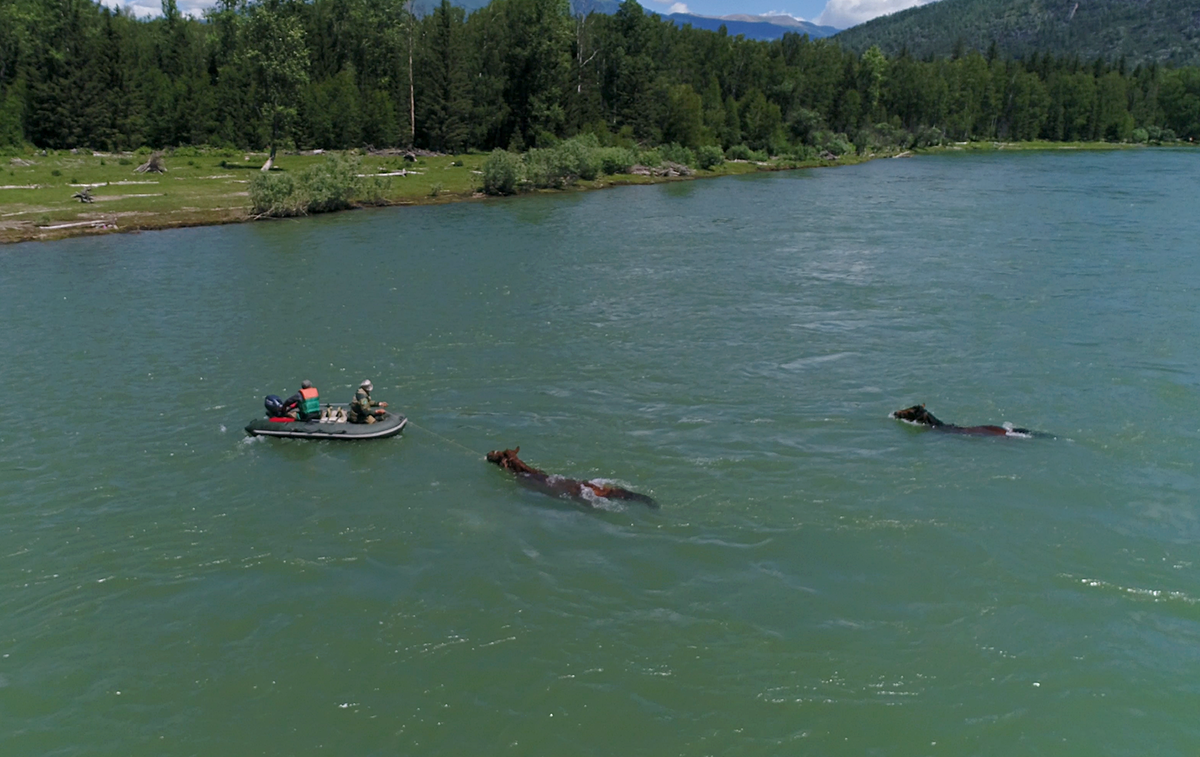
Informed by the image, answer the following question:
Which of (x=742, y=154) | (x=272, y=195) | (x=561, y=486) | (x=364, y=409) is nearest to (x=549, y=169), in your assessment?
(x=272, y=195)

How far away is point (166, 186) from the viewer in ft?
242

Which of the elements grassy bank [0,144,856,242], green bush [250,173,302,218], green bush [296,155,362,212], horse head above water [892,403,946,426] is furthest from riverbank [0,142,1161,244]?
horse head above water [892,403,946,426]

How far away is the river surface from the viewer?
15.1 m

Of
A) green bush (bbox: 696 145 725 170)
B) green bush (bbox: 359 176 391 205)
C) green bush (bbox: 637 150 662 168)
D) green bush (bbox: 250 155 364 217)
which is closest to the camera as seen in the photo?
green bush (bbox: 250 155 364 217)

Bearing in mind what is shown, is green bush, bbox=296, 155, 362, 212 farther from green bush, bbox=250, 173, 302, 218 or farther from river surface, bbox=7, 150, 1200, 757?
river surface, bbox=7, 150, 1200, 757

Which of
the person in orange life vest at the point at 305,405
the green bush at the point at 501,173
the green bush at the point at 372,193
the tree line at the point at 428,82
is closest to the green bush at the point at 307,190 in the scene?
the green bush at the point at 372,193

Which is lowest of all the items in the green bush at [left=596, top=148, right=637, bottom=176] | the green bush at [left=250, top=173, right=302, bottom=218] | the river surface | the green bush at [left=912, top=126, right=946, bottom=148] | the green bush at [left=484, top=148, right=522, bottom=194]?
the river surface

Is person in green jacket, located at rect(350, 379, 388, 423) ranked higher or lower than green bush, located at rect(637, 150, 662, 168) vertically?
lower

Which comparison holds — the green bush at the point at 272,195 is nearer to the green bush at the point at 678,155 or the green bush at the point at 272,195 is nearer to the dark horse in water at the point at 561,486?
the dark horse in water at the point at 561,486

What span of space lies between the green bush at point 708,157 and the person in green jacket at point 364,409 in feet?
296

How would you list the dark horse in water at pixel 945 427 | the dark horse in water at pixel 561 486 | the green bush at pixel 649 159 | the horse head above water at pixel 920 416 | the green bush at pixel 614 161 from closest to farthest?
the dark horse in water at pixel 561 486
the dark horse in water at pixel 945 427
the horse head above water at pixel 920 416
the green bush at pixel 614 161
the green bush at pixel 649 159

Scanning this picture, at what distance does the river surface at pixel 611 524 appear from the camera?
1514 centimetres

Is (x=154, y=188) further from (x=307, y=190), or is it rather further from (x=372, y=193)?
(x=372, y=193)

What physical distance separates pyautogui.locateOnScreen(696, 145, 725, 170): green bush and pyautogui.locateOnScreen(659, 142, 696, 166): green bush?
109 centimetres
